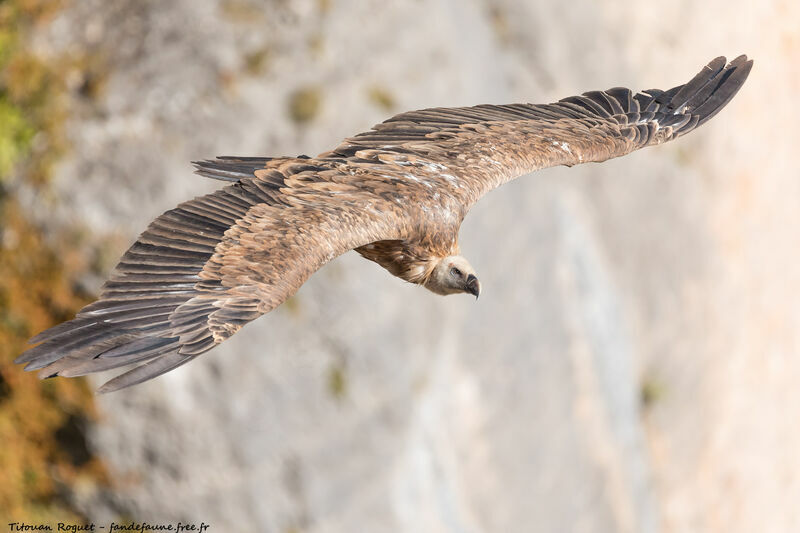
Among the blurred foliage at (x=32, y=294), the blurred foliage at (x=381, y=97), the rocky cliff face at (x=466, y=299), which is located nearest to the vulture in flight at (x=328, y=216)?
the blurred foliage at (x=381, y=97)

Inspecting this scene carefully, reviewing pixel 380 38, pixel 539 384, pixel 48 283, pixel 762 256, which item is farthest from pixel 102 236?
pixel 762 256

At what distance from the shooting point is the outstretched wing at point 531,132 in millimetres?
7859

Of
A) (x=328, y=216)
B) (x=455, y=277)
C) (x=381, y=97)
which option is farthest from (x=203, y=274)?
(x=381, y=97)

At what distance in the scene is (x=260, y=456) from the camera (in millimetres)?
13922

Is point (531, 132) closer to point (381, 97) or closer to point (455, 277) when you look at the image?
point (455, 277)

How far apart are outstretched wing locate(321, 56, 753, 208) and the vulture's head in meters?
0.40

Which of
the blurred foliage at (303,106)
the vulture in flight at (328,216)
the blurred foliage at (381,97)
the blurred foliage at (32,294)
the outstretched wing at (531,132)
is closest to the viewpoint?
the vulture in flight at (328,216)

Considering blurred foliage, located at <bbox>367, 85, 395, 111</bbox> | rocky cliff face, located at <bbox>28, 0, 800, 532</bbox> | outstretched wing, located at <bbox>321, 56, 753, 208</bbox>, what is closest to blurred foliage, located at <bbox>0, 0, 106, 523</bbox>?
rocky cliff face, located at <bbox>28, 0, 800, 532</bbox>

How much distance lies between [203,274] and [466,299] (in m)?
9.09

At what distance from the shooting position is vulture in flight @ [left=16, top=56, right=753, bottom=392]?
5.96 meters

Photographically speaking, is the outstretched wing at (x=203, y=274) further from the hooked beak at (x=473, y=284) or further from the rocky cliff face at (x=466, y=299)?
the rocky cliff face at (x=466, y=299)

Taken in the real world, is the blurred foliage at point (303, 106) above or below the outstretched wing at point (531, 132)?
above

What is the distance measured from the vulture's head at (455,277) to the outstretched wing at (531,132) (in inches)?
15.7

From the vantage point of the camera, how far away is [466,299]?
15.2m
